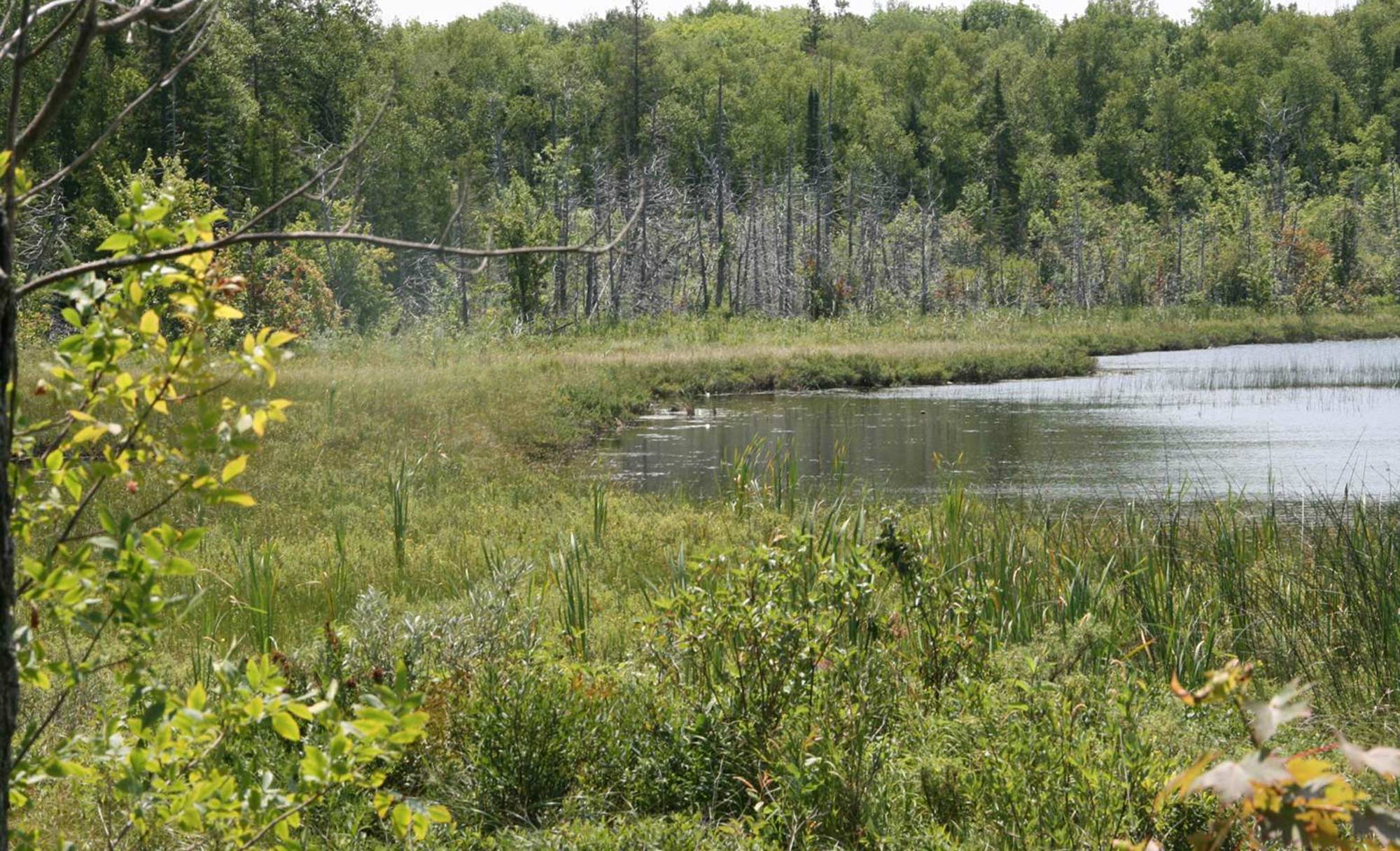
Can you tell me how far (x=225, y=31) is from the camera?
44562 mm

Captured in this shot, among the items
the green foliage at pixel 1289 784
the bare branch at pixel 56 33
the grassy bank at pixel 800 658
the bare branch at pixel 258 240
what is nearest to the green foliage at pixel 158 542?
the bare branch at pixel 258 240

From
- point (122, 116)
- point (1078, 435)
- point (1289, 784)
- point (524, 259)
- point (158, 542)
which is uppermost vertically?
point (524, 259)

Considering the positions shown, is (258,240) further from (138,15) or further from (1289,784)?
(1289,784)

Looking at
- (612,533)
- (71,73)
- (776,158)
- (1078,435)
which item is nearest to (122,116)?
(71,73)

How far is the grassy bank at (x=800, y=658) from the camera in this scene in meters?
3.88

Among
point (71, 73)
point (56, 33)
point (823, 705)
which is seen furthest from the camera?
point (823, 705)

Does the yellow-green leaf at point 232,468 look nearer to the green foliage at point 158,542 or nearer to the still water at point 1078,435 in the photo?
the green foliage at point 158,542

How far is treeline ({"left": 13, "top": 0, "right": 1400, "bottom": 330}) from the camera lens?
38719mm

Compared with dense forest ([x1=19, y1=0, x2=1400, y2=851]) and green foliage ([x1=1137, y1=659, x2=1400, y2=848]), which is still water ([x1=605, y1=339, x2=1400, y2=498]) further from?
green foliage ([x1=1137, y1=659, x2=1400, y2=848])

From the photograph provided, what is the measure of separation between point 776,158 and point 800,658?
81.9 m

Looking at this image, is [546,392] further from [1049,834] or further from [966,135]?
[966,135]

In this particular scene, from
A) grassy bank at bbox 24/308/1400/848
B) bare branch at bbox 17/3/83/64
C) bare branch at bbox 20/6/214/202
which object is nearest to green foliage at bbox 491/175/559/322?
grassy bank at bbox 24/308/1400/848

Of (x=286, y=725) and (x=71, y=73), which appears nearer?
(x=71, y=73)

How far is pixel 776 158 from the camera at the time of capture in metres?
83.9
